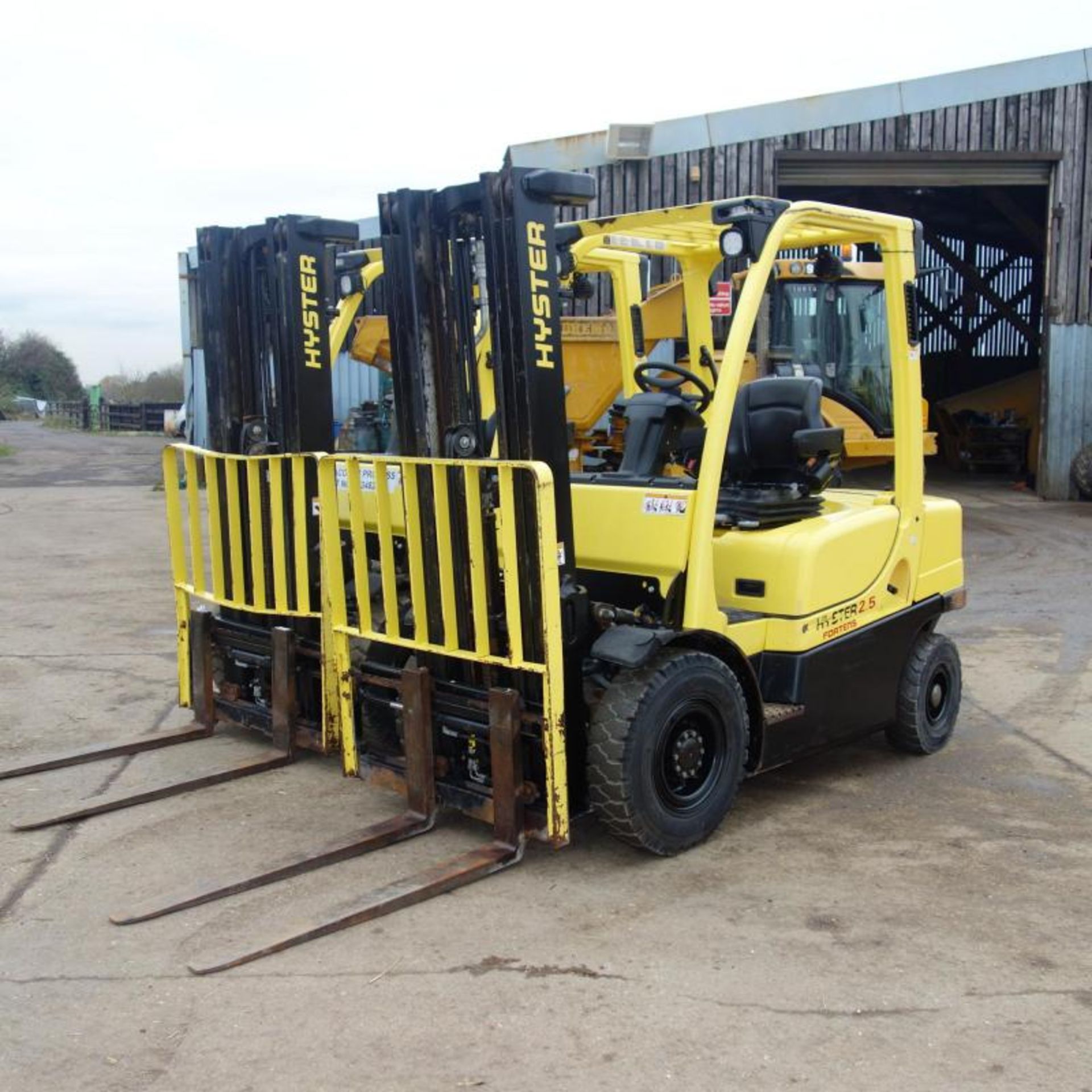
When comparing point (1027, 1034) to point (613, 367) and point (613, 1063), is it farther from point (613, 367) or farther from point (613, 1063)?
point (613, 367)

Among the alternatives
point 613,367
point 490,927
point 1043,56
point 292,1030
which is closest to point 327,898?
Answer: point 490,927

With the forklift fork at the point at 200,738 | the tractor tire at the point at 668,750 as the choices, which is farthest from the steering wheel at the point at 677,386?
the forklift fork at the point at 200,738

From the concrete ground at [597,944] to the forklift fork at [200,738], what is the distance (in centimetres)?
8

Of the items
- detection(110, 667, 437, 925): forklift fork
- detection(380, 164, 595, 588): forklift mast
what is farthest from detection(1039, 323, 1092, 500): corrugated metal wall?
detection(110, 667, 437, 925): forklift fork

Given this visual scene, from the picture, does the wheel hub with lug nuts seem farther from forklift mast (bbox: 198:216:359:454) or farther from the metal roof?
the metal roof

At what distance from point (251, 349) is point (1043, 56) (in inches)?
576

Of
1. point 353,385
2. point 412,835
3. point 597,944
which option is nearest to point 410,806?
point 412,835

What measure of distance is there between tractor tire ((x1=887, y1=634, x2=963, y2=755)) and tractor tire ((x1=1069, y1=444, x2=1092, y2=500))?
12601mm

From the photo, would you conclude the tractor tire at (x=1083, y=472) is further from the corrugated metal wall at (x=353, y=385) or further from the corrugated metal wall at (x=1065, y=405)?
the corrugated metal wall at (x=353, y=385)

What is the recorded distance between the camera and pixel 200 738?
6.10 m

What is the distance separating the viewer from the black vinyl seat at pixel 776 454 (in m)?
5.22

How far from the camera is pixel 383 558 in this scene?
484 centimetres

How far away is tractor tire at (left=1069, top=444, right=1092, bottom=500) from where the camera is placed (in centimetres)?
1748

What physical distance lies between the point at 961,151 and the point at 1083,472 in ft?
15.9
